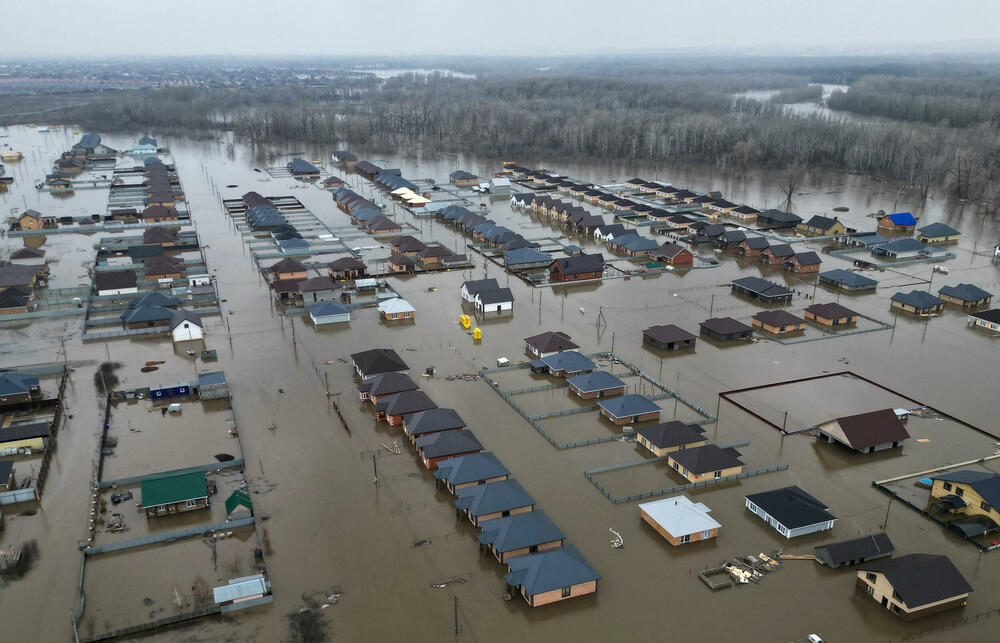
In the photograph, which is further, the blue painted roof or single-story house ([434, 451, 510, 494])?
the blue painted roof

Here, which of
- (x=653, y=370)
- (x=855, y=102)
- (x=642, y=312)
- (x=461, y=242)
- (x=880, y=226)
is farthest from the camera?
(x=855, y=102)

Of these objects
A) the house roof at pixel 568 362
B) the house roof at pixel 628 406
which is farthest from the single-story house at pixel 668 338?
the house roof at pixel 628 406

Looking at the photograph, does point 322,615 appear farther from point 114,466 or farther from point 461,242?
point 461,242

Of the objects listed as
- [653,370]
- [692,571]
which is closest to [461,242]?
[653,370]

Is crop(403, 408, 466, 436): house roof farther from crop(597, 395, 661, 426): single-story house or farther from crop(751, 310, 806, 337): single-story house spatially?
crop(751, 310, 806, 337): single-story house

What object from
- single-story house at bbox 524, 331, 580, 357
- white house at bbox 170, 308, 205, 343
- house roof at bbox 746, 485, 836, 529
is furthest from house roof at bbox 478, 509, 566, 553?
white house at bbox 170, 308, 205, 343

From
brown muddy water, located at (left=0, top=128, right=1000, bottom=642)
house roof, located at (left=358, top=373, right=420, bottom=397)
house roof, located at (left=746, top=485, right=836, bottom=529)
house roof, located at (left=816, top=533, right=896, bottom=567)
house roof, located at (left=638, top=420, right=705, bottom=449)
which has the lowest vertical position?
brown muddy water, located at (left=0, top=128, right=1000, bottom=642)
